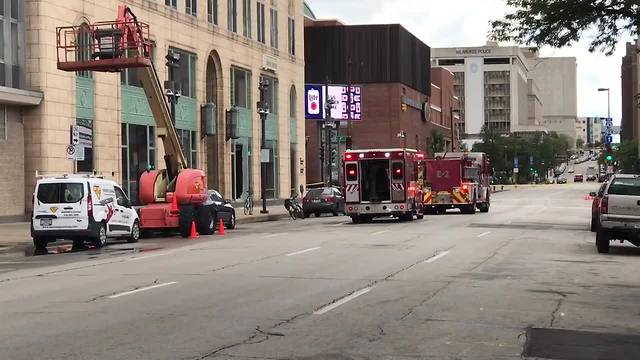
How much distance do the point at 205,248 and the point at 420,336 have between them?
41.5ft

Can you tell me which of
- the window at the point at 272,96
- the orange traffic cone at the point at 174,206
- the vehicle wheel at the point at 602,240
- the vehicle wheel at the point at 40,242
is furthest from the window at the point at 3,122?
the window at the point at 272,96

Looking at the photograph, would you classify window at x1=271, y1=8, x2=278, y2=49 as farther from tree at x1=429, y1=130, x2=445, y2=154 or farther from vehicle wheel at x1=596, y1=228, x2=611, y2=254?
tree at x1=429, y1=130, x2=445, y2=154

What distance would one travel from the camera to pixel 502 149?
14975 cm

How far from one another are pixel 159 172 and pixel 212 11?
22.0m

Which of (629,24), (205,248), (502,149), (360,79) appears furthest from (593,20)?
(502,149)

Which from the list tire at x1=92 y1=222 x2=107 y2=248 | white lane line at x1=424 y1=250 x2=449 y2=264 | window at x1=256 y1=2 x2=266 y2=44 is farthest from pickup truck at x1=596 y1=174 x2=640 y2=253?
window at x1=256 y1=2 x2=266 y2=44

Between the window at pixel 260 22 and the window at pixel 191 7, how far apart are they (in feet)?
28.6

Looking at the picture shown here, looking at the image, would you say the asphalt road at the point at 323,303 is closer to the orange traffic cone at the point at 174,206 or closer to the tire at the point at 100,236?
the tire at the point at 100,236

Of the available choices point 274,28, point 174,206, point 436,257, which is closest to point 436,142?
point 274,28

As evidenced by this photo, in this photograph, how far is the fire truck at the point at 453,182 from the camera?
40.2 m

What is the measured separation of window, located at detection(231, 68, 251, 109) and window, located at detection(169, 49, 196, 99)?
16.7ft

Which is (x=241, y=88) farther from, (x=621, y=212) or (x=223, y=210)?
(x=621, y=212)

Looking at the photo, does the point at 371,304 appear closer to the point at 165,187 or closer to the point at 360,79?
the point at 165,187

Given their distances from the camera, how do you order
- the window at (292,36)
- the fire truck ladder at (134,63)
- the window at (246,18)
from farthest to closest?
1. the window at (292,36)
2. the window at (246,18)
3. the fire truck ladder at (134,63)
